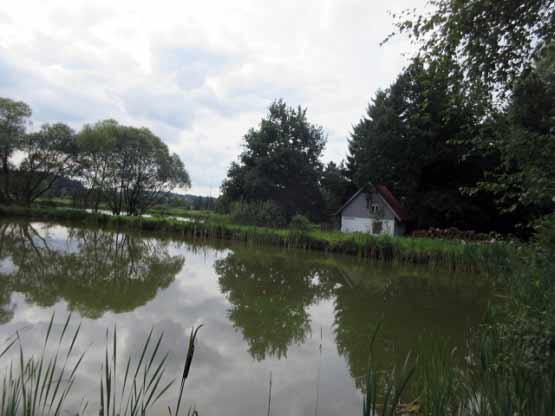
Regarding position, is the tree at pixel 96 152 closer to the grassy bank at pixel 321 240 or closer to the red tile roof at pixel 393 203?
the grassy bank at pixel 321 240

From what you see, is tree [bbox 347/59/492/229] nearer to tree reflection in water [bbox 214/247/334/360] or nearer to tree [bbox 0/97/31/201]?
tree reflection in water [bbox 214/247/334/360]

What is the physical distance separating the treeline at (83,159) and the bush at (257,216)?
11.7 metres

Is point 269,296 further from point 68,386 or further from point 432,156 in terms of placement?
point 432,156

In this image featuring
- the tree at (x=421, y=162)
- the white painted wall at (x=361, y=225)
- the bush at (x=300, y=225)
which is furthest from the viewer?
the white painted wall at (x=361, y=225)

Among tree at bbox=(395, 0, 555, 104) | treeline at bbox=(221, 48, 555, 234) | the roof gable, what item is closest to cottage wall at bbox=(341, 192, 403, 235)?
the roof gable

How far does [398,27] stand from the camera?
13.1 feet

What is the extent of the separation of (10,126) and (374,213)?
2641cm

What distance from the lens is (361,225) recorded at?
2405 cm

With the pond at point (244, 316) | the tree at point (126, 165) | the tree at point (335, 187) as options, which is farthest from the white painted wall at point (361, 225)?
the tree at point (126, 165)

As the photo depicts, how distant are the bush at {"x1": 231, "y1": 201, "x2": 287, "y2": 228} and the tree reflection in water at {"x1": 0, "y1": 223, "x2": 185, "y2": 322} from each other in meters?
9.73

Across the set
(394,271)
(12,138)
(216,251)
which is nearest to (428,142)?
(394,271)

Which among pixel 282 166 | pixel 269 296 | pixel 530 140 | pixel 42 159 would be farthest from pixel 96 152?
pixel 530 140

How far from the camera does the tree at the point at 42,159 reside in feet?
85.4

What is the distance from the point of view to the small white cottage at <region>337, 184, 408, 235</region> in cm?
2261
